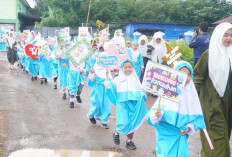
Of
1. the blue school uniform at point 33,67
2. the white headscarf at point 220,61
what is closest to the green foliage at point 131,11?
the blue school uniform at point 33,67

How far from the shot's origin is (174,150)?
343cm

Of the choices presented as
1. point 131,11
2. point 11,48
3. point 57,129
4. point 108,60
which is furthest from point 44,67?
point 131,11

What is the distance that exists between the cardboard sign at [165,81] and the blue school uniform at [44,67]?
930 centimetres

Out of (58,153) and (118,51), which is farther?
(118,51)

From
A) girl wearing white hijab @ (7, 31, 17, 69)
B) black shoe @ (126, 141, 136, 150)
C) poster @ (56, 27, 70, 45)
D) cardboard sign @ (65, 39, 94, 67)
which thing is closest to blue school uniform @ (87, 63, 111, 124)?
cardboard sign @ (65, 39, 94, 67)

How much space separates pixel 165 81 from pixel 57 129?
135 inches

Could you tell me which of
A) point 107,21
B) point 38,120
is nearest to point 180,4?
point 107,21

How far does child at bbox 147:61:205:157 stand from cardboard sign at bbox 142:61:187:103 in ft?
0.77

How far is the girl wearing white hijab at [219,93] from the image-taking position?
3.67 meters

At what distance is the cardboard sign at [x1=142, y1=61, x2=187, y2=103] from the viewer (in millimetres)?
3170

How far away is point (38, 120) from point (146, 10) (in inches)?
1539

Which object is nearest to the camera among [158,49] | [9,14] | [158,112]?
[158,112]

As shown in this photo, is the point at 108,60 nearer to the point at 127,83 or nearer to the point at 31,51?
the point at 127,83

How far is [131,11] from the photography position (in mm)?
43469
